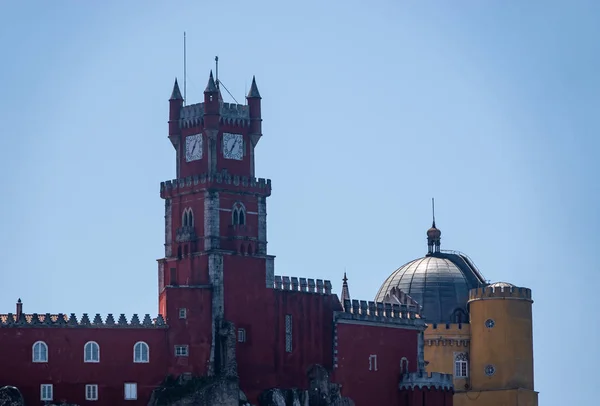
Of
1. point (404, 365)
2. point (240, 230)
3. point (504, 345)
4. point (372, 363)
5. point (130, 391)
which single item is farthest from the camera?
point (504, 345)

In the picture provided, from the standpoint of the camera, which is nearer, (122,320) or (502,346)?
(122,320)

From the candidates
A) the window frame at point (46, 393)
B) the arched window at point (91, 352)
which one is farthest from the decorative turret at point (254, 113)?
the window frame at point (46, 393)

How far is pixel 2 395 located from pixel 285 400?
21216mm

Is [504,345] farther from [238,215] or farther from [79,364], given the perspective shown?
[79,364]

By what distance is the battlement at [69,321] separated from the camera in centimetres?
15025

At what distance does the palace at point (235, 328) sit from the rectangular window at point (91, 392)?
0.32 feet

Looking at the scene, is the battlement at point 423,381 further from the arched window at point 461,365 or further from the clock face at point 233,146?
the clock face at point 233,146

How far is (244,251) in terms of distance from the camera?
157 meters

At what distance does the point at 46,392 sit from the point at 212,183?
19.8 meters

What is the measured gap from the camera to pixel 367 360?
163 meters

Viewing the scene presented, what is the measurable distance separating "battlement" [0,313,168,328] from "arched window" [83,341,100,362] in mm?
1350

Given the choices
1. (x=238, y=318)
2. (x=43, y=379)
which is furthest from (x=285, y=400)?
(x=43, y=379)

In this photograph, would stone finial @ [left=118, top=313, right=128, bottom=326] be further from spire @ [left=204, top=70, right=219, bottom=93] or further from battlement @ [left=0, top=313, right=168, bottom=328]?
spire @ [left=204, top=70, right=219, bottom=93]

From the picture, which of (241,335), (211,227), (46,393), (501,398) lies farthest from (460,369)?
(46,393)
